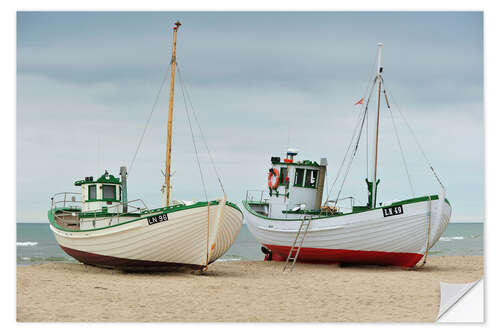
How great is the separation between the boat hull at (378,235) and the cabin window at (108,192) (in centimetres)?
442

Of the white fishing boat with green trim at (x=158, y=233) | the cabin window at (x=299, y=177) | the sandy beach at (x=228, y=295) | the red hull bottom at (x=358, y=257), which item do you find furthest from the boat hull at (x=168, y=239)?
the cabin window at (x=299, y=177)

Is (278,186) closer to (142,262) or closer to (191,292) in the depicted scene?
(142,262)

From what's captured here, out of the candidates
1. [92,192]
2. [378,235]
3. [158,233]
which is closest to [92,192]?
[92,192]

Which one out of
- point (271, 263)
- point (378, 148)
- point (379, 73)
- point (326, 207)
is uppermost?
point (379, 73)

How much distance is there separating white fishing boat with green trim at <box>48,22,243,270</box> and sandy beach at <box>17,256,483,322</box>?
1.15ft

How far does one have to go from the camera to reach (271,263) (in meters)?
17.5

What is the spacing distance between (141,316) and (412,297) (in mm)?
4295

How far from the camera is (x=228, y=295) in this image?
10.6 m

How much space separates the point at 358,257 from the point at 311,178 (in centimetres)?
345

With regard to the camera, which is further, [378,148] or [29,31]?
[378,148]

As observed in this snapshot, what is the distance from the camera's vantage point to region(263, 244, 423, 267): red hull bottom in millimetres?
14398

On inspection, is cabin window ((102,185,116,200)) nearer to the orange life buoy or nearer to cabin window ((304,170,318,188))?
the orange life buoy

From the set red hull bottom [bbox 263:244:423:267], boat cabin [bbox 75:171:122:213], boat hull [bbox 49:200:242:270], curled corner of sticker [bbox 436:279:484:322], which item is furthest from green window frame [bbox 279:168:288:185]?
curled corner of sticker [bbox 436:279:484:322]
